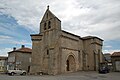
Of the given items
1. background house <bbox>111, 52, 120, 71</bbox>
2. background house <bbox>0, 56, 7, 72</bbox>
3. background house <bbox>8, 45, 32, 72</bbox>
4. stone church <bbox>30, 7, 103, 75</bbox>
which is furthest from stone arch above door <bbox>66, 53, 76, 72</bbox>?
background house <bbox>0, 56, 7, 72</bbox>

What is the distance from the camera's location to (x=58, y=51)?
32.1m

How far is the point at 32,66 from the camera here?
112ft

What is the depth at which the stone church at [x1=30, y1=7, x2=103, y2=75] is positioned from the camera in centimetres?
3203

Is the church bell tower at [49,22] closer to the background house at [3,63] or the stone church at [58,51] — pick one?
the stone church at [58,51]

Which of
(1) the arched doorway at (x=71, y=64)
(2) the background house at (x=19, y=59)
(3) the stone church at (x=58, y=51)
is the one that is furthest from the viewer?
(2) the background house at (x=19, y=59)

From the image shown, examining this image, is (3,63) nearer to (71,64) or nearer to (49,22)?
(49,22)

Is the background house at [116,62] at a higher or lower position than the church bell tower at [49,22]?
lower

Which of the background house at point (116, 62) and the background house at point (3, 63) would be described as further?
the background house at point (3, 63)

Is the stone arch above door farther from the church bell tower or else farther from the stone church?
the church bell tower

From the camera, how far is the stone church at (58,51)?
32.0 meters

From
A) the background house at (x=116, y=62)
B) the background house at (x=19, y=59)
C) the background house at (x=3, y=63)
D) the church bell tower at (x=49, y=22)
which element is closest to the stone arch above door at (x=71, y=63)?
the church bell tower at (x=49, y=22)

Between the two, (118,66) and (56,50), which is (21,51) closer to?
(56,50)

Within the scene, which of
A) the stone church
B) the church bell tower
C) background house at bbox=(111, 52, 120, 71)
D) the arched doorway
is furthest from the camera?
background house at bbox=(111, 52, 120, 71)

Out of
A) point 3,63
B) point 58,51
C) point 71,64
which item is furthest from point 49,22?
point 3,63
